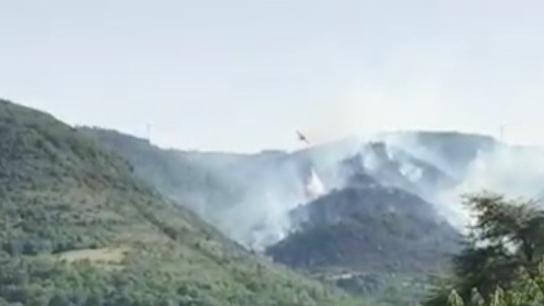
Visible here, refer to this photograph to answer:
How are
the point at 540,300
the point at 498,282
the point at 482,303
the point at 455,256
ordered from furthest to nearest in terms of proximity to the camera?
the point at 455,256, the point at 498,282, the point at 482,303, the point at 540,300

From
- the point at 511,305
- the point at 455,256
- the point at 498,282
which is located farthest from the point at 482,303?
the point at 455,256

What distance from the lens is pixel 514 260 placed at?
51.9m

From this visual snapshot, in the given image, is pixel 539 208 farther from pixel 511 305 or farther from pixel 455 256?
pixel 511 305

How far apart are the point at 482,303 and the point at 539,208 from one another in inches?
447

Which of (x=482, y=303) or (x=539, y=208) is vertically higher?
(x=539, y=208)

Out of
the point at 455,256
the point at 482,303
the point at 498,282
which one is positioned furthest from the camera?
the point at 455,256

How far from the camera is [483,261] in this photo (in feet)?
173

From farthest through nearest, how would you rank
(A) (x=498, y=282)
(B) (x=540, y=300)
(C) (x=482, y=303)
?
(A) (x=498, y=282) → (C) (x=482, y=303) → (B) (x=540, y=300)

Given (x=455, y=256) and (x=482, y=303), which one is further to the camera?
(x=455, y=256)

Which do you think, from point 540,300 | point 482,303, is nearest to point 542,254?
point 482,303

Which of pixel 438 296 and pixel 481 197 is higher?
pixel 481 197

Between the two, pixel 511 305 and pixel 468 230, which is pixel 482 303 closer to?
pixel 511 305

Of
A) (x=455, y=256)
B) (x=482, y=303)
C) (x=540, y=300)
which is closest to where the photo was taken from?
(x=540, y=300)

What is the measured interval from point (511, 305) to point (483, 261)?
13043mm
